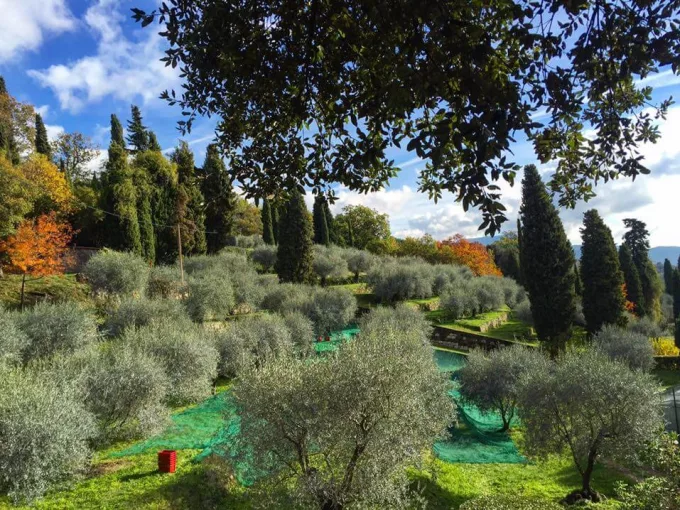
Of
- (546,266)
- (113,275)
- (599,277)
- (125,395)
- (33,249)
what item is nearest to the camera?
(125,395)

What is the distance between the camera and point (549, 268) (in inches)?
1165

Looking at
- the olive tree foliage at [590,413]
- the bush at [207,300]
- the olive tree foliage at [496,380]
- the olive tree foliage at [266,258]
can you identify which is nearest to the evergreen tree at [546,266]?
the olive tree foliage at [496,380]

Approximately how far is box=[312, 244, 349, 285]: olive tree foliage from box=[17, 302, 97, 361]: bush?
26.6m

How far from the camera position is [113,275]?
25656mm

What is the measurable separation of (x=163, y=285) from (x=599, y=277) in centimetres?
3079

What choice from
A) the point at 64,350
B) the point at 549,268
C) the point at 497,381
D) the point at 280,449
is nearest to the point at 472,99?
the point at 280,449

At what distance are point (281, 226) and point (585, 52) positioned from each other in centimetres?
3726

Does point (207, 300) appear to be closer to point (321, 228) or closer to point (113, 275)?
point (113, 275)

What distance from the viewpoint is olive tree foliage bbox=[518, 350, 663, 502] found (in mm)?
12227

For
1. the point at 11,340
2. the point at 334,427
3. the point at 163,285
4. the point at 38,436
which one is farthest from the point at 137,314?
the point at 334,427

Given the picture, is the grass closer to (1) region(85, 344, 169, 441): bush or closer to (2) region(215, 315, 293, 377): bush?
(2) region(215, 315, 293, 377): bush

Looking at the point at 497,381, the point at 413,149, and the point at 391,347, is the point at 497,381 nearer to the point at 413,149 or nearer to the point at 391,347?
the point at 391,347

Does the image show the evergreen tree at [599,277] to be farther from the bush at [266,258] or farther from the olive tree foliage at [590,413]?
the bush at [266,258]

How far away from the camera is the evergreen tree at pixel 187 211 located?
37.4 meters
